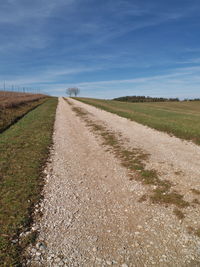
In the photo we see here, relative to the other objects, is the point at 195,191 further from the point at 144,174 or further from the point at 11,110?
the point at 11,110

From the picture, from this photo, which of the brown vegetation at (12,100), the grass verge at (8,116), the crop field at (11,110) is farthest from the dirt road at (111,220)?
the brown vegetation at (12,100)

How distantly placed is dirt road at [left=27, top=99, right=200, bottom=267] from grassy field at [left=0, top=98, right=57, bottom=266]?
0.32 meters

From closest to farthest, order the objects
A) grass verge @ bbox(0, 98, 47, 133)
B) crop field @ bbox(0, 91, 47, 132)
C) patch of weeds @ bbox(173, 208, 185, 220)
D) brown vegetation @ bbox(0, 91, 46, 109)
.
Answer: patch of weeds @ bbox(173, 208, 185, 220) → grass verge @ bbox(0, 98, 47, 133) → crop field @ bbox(0, 91, 47, 132) → brown vegetation @ bbox(0, 91, 46, 109)

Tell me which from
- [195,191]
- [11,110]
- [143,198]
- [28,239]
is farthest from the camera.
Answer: [11,110]

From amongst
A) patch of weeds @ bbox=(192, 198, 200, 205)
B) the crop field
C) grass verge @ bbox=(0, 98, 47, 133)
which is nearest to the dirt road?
patch of weeds @ bbox=(192, 198, 200, 205)

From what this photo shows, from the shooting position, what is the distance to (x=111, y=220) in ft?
15.0

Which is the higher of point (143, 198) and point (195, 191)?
point (195, 191)

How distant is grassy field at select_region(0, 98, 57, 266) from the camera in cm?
378

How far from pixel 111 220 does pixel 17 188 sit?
320cm

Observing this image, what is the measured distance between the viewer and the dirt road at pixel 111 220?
3527 millimetres

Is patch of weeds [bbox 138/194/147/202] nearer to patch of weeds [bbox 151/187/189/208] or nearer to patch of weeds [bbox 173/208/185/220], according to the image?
patch of weeds [bbox 151/187/189/208]

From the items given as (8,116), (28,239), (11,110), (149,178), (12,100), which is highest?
(12,100)

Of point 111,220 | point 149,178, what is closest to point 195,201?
point 149,178

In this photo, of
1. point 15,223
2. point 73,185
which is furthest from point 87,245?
point 73,185
